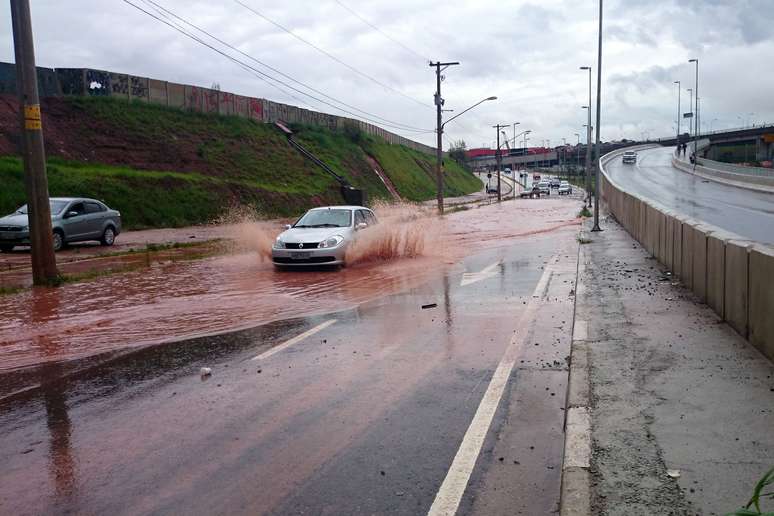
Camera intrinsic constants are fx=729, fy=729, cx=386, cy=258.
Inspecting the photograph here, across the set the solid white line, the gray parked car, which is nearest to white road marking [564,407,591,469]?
the solid white line

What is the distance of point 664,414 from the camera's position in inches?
212

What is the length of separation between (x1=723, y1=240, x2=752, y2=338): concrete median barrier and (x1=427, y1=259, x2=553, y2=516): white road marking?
231cm

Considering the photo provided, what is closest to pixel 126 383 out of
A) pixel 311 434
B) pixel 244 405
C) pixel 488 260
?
pixel 244 405

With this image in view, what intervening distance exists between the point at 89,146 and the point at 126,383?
3514 centimetres

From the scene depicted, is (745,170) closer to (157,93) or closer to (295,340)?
(157,93)

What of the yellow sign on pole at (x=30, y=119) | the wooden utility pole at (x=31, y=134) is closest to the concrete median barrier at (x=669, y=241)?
the wooden utility pole at (x=31, y=134)

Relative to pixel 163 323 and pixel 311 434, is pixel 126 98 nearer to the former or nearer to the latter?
pixel 163 323

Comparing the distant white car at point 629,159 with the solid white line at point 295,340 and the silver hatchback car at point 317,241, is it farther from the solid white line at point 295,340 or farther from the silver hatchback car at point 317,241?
the solid white line at point 295,340

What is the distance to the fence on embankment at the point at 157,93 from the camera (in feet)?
140

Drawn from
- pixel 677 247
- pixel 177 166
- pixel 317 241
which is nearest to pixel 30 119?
pixel 317 241

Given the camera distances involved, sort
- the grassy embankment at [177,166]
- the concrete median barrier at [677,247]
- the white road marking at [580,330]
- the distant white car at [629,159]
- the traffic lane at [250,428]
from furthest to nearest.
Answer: the distant white car at [629,159]
the grassy embankment at [177,166]
the concrete median barrier at [677,247]
the white road marking at [580,330]
the traffic lane at [250,428]

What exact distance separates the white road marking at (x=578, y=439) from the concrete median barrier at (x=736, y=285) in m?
2.97

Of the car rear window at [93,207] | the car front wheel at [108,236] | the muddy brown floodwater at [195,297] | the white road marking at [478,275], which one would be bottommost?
the white road marking at [478,275]

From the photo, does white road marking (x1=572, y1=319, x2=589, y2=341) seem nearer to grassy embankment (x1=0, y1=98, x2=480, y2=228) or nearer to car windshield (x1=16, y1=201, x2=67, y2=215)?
car windshield (x1=16, y1=201, x2=67, y2=215)
